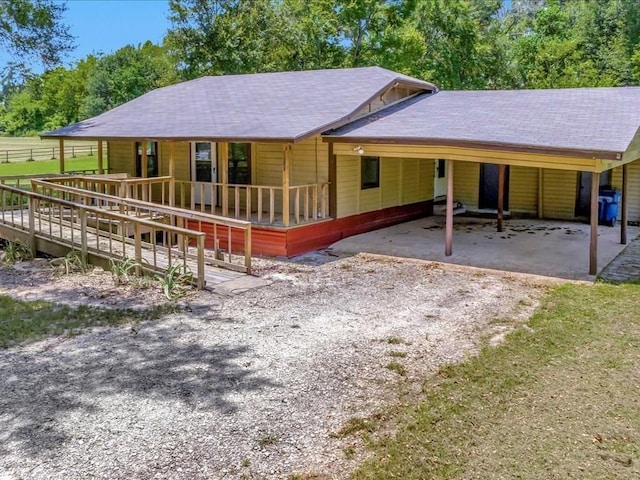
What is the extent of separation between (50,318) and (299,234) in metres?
5.18

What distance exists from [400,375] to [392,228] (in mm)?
8799

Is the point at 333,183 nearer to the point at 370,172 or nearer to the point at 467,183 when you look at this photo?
the point at 370,172

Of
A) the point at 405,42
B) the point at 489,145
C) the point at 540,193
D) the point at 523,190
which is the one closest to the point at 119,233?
the point at 489,145

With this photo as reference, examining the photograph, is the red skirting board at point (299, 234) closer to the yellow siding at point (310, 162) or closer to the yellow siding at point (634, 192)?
the yellow siding at point (310, 162)

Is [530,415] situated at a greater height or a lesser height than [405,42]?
lesser

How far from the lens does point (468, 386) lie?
17.9ft

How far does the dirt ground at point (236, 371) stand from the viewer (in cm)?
430

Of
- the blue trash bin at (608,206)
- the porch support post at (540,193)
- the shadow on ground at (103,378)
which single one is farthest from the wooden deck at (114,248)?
the blue trash bin at (608,206)

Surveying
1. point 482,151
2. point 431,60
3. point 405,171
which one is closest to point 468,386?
point 482,151

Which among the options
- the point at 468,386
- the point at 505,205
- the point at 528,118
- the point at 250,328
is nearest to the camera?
the point at 468,386

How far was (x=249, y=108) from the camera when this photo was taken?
14.0 metres

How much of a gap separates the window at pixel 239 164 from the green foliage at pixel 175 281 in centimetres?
463

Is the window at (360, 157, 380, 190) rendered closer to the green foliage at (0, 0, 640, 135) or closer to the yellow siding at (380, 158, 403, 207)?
the yellow siding at (380, 158, 403, 207)

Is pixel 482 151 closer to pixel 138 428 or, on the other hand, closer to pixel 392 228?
pixel 392 228
